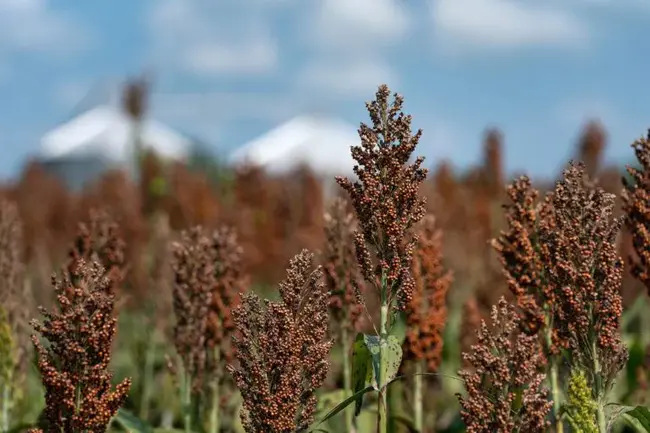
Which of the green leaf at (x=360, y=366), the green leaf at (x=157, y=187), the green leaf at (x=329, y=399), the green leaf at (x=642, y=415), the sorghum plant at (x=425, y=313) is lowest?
the green leaf at (x=642, y=415)

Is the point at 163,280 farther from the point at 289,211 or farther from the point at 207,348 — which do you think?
the point at 289,211

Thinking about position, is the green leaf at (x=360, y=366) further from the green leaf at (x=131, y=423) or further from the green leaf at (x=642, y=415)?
the green leaf at (x=131, y=423)

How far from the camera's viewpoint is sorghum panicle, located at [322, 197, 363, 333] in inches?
259

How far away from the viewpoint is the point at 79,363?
4734mm

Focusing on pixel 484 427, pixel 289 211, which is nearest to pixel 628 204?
pixel 484 427

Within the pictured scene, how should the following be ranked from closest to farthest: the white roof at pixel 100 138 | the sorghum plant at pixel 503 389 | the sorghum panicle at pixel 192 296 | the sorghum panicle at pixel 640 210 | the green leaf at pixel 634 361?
the sorghum plant at pixel 503 389 → the sorghum panicle at pixel 640 210 → the sorghum panicle at pixel 192 296 → the green leaf at pixel 634 361 → the white roof at pixel 100 138

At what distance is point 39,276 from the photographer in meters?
12.1

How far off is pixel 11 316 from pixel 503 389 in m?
4.50

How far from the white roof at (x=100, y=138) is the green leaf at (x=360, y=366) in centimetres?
5007

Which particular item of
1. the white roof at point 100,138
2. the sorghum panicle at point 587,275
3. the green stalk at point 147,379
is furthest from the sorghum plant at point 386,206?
the white roof at point 100,138

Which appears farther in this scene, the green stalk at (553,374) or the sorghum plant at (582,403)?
the green stalk at (553,374)

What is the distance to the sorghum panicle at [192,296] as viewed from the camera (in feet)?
21.5

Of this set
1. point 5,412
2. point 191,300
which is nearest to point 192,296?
point 191,300

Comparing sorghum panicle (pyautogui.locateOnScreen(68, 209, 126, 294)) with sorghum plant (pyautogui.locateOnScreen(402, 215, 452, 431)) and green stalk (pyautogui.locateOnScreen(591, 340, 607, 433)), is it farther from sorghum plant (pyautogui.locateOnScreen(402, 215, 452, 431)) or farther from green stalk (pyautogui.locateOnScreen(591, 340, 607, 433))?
green stalk (pyautogui.locateOnScreen(591, 340, 607, 433))
